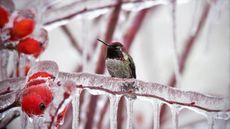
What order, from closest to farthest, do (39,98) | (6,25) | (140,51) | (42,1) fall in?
(39,98)
(6,25)
(42,1)
(140,51)

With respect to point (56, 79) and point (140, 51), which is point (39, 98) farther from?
point (140, 51)

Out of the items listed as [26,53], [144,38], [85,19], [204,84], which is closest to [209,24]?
[85,19]

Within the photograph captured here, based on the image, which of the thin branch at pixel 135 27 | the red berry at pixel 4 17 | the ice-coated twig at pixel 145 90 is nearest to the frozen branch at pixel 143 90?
the ice-coated twig at pixel 145 90

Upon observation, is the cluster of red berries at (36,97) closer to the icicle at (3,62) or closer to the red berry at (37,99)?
the red berry at (37,99)

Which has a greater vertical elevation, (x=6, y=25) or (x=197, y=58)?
(x=197, y=58)

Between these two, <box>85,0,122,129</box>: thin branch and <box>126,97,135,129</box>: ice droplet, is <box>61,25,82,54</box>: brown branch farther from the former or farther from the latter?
<box>126,97,135,129</box>: ice droplet

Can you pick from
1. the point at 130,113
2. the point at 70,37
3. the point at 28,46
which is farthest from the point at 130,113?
the point at 70,37

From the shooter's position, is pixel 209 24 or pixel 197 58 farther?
Answer: pixel 197 58
